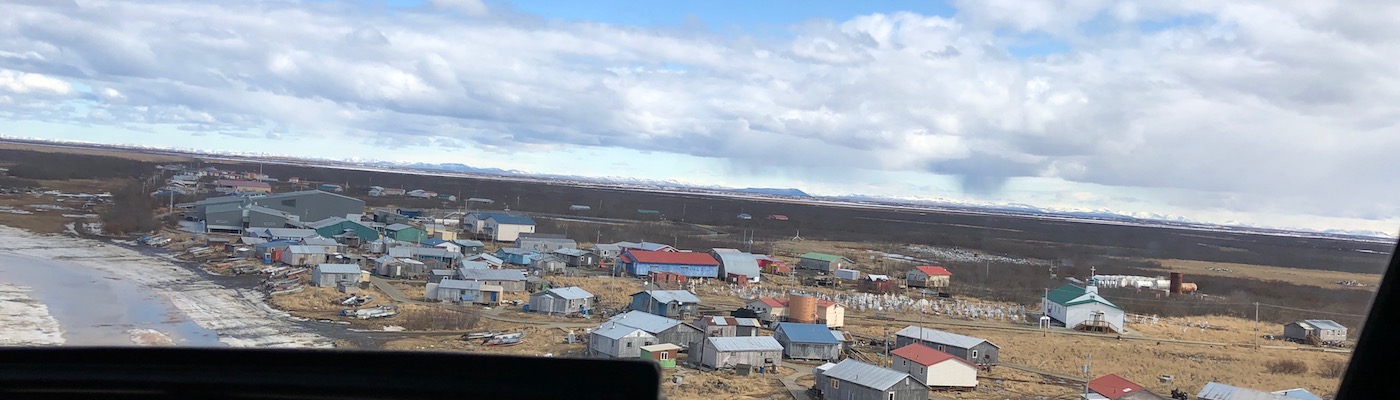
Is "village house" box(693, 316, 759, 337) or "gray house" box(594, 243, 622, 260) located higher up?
"gray house" box(594, 243, 622, 260)

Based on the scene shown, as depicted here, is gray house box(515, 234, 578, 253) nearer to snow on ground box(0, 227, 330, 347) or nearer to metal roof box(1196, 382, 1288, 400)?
snow on ground box(0, 227, 330, 347)

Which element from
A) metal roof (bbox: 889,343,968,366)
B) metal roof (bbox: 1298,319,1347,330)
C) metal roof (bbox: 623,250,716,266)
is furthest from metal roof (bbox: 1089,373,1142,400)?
metal roof (bbox: 623,250,716,266)

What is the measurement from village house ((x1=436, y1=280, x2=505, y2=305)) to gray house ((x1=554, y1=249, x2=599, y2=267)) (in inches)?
199

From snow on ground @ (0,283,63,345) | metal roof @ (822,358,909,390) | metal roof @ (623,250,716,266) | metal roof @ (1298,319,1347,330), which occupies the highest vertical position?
metal roof @ (1298,319,1347,330)

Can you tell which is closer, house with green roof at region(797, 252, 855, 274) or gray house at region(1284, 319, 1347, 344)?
gray house at region(1284, 319, 1347, 344)

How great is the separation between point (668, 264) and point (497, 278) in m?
4.39

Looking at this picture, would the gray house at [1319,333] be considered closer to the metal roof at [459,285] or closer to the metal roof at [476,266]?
the metal roof at [459,285]

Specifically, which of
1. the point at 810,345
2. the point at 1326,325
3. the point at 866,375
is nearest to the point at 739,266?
the point at 810,345

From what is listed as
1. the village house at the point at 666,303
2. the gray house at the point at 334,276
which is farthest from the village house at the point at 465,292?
the village house at the point at 666,303

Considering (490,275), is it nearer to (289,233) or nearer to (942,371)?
(289,233)

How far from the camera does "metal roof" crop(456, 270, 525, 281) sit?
44.6 feet

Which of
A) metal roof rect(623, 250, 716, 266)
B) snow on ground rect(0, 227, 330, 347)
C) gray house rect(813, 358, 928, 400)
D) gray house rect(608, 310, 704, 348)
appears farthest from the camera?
metal roof rect(623, 250, 716, 266)

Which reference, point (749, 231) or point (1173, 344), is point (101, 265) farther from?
point (749, 231)

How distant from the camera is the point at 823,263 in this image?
20.2 meters
